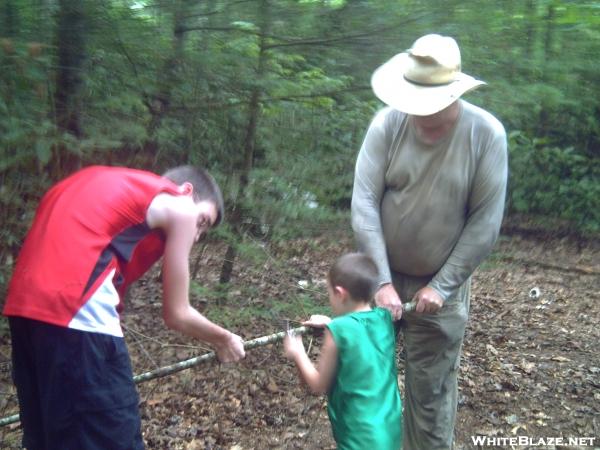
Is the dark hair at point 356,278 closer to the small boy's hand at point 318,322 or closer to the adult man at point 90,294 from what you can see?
the small boy's hand at point 318,322

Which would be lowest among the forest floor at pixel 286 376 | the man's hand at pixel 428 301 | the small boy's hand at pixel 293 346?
the forest floor at pixel 286 376

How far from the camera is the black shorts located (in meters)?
2.41

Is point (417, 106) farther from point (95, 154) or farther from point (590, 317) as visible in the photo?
point (590, 317)

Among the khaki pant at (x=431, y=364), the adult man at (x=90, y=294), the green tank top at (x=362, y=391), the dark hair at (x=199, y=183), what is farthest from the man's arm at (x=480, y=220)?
the adult man at (x=90, y=294)

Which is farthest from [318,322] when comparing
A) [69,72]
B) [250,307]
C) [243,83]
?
[250,307]

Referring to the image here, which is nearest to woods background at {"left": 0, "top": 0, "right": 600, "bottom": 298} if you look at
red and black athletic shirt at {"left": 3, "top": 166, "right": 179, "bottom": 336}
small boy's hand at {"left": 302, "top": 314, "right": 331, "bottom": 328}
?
red and black athletic shirt at {"left": 3, "top": 166, "right": 179, "bottom": 336}

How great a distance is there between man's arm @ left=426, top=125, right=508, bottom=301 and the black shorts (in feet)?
5.07

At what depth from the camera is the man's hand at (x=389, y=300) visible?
129 inches

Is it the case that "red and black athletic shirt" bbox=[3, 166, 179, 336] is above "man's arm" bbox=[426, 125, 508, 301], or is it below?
above

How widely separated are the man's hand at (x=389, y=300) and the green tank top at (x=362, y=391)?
44 cm

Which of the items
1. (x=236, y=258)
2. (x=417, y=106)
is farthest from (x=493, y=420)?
(x=417, y=106)

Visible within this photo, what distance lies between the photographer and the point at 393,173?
11.3 ft

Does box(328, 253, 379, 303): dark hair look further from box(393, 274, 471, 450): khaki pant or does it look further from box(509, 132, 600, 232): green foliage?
box(509, 132, 600, 232): green foliage

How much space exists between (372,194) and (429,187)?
0.94 feet
